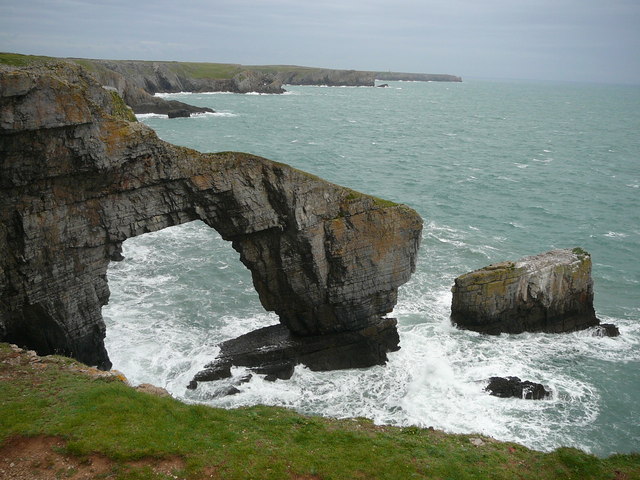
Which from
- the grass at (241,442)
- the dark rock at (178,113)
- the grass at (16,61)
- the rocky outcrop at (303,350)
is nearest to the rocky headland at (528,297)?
the rocky outcrop at (303,350)

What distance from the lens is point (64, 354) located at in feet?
70.4

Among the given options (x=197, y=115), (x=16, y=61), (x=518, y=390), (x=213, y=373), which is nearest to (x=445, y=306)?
(x=518, y=390)

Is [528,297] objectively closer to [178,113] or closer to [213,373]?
[213,373]

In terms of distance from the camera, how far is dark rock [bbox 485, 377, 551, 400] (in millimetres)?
24000

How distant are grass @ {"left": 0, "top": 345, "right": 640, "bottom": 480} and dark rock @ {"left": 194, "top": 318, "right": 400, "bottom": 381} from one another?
7.54m

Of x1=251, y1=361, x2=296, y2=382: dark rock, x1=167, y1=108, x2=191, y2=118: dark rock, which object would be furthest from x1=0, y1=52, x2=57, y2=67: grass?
x1=167, y1=108, x2=191, y2=118: dark rock

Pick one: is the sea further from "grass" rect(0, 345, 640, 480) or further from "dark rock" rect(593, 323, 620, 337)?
"grass" rect(0, 345, 640, 480)

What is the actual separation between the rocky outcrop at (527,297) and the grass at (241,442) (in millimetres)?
12962

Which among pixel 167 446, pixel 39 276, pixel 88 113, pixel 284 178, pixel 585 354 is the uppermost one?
pixel 88 113

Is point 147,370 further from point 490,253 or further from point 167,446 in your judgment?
point 490,253

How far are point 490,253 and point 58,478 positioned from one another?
34.3 m

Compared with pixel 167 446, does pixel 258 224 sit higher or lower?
higher

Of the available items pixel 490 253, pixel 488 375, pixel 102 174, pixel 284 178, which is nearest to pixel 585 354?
pixel 488 375

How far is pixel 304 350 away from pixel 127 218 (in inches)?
405
